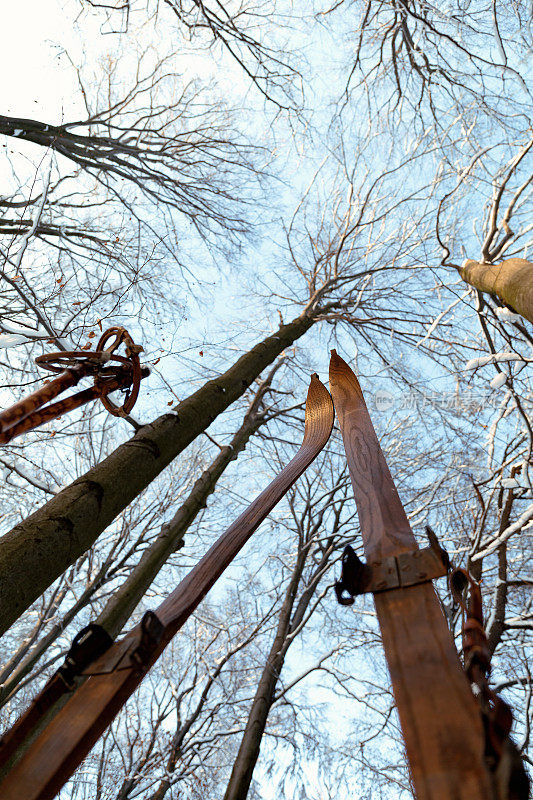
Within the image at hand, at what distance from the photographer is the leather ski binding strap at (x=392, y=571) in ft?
2.43

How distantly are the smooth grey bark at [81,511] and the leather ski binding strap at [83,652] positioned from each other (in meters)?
0.59

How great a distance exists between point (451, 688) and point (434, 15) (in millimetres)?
6123

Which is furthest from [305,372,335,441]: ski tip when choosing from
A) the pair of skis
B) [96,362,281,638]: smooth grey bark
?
[96,362,281,638]: smooth grey bark

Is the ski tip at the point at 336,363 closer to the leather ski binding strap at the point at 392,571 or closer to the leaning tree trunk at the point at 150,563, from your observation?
the leather ski binding strap at the point at 392,571

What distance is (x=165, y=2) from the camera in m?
5.11

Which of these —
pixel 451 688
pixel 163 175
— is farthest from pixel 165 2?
pixel 451 688

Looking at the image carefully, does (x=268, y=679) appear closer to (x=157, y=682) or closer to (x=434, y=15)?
(x=157, y=682)

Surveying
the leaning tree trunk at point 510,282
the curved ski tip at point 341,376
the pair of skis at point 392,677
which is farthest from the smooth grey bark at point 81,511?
the leaning tree trunk at point 510,282

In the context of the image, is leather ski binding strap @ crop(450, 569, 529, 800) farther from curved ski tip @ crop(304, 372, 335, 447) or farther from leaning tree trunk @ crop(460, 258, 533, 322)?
leaning tree trunk @ crop(460, 258, 533, 322)

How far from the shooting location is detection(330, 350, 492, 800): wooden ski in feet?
1.65

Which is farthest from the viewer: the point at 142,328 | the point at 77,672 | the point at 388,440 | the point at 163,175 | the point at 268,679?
the point at 388,440

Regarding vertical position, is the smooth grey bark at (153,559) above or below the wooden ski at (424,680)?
above

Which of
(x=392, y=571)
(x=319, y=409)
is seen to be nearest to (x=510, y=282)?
(x=319, y=409)

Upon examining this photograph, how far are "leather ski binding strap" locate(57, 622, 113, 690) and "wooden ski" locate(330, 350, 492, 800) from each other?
46 centimetres
